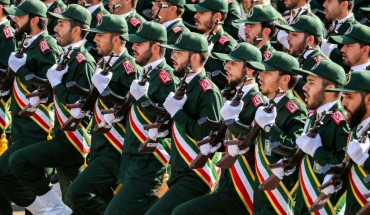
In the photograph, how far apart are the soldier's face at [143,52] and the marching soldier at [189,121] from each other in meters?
0.54

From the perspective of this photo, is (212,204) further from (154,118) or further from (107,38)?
(107,38)

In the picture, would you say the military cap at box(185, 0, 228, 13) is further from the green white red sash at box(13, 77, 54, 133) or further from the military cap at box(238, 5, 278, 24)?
the green white red sash at box(13, 77, 54, 133)

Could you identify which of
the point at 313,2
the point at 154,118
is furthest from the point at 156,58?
the point at 313,2

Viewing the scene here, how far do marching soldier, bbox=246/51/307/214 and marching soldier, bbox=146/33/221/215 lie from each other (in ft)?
2.15

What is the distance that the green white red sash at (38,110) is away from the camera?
46.9 ft

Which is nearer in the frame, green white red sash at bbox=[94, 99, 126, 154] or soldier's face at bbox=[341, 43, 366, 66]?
soldier's face at bbox=[341, 43, 366, 66]

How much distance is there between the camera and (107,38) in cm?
1345

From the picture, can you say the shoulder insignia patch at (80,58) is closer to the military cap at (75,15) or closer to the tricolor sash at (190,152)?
the military cap at (75,15)

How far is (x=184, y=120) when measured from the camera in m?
11.9

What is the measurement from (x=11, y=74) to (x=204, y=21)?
2.23 meters

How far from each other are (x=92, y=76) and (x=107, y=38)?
514mm

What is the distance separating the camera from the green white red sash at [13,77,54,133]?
46.9 ft

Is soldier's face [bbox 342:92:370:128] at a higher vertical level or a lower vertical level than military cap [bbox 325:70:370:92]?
lower

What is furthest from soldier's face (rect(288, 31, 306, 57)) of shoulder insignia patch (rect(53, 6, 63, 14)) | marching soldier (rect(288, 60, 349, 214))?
shoulder insignia patch (rect(53, 6, 63, 14))
